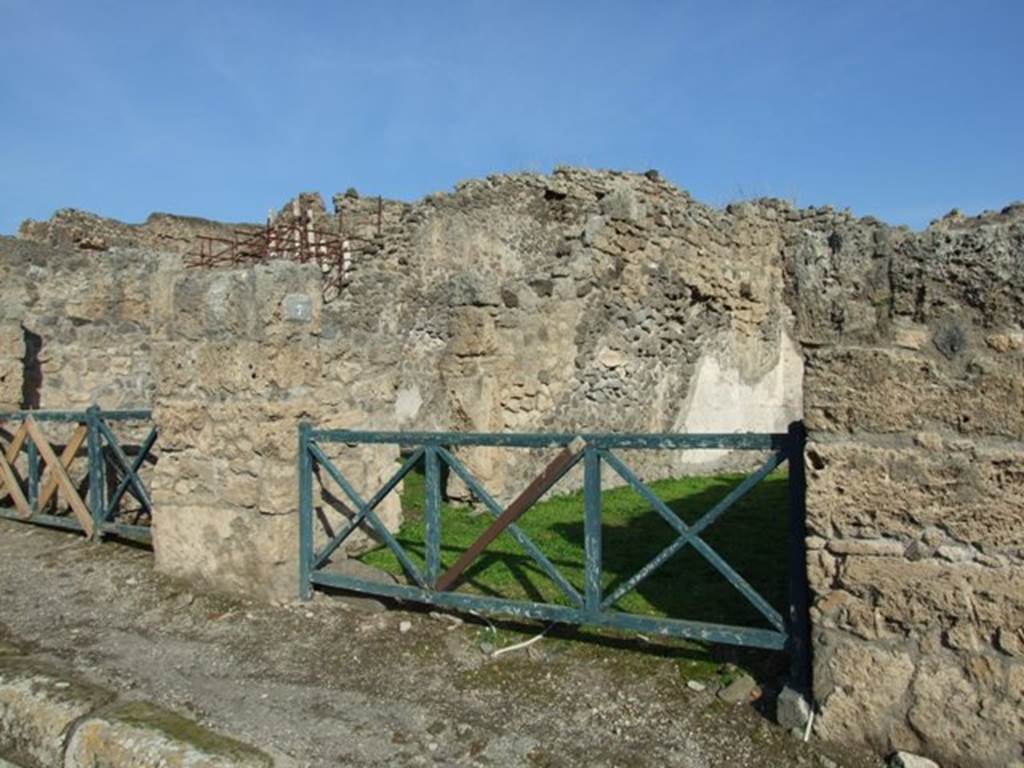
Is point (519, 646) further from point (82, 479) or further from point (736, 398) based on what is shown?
point (736, 398)

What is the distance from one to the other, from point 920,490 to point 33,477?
595cm

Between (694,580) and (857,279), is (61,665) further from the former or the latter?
(857,279)

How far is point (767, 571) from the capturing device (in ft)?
15.9

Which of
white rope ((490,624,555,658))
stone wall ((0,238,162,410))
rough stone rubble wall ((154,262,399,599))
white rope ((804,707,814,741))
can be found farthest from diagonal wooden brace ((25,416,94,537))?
white rope ((804,707,814,741))

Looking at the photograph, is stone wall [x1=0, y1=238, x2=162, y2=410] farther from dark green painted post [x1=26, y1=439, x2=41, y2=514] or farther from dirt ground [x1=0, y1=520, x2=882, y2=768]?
dirt ground [x1=0, y1=520, x2=882, y2=768]

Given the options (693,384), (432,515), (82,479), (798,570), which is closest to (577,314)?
(693,384)

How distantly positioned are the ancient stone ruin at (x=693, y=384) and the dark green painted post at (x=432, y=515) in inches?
37.1

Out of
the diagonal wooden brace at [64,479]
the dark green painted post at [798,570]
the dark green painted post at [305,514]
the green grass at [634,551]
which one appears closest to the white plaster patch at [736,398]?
the green grass at [634,551]

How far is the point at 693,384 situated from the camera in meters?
9.64

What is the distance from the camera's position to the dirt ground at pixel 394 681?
9.33 ft

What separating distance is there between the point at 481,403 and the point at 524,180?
20.2ft

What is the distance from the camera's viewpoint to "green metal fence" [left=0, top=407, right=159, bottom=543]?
5.32 m

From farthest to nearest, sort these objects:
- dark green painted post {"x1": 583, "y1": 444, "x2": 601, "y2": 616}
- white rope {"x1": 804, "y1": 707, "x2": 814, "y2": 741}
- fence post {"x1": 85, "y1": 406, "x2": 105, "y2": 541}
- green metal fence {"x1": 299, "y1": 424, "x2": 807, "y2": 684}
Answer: fence post {"x1": 85, "y1": 406, "x2": 105, "y2": 541}, dark green painted post {"x1": 583, "y1": 444, "x2": 601, "y2": 616}, green metal fence {"x1": 299, "y1": 424, "x2": 807, "y2": 684}, white rope {"x1": 804, "y1": 707, "x2": 814, "y2": 741}

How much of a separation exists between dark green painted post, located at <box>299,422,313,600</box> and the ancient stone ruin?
56 mm
